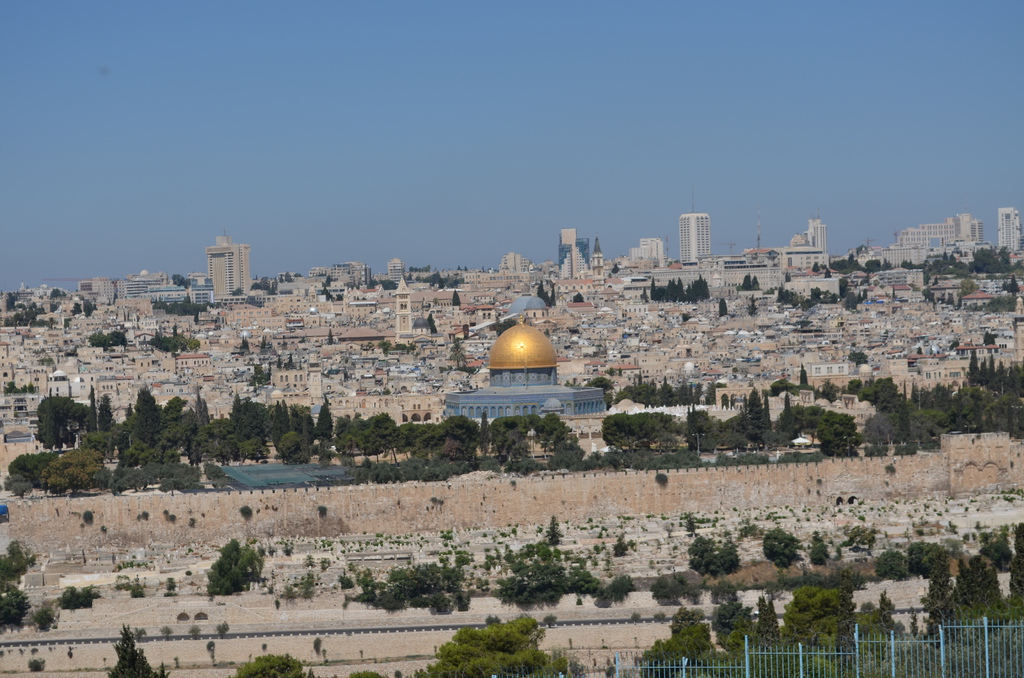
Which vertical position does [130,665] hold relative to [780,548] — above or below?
below

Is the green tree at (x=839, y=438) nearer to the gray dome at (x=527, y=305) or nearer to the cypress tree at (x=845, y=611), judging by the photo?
the cypress tree at (x=845, y=611)

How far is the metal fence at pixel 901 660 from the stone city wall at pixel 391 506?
1568 centimetres

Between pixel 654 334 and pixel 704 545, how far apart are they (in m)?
53.0

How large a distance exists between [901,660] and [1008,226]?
6212 inches

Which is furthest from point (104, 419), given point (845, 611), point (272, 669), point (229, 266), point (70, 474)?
point (229, 266)

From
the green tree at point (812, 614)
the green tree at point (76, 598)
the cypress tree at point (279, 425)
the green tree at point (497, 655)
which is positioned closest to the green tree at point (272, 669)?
the green tree at point (497, 655)

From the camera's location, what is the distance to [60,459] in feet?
138

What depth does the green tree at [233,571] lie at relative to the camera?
32094 millimetres

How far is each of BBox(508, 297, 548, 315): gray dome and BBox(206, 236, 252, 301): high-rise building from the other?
61353 millimetres

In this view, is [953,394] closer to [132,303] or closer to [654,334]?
[654,334]

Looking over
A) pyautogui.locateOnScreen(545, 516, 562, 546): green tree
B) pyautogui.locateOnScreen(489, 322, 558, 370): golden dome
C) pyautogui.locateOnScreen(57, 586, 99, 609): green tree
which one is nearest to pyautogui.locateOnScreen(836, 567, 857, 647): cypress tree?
pyautogui.locateOnScreen(545, 516, 562, 546): green tree

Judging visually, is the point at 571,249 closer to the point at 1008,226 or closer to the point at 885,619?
the point at 1008,226

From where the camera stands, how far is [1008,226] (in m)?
171

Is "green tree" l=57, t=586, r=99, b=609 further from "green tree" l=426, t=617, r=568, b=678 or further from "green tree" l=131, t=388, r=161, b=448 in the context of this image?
"green tree" l=131, t=388, r=161, b=448
